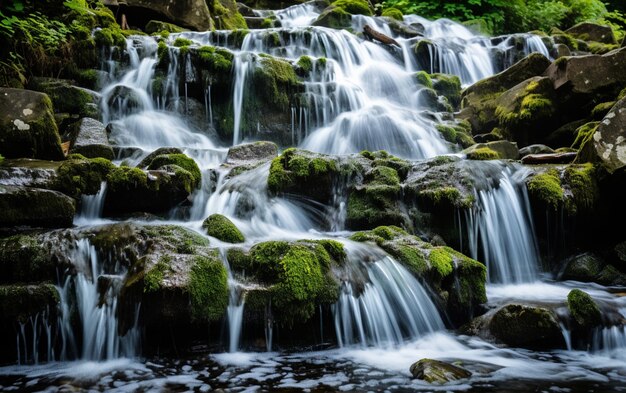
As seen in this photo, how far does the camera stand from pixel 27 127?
263 inches

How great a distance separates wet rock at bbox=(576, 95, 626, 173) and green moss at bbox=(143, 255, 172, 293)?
6.09 metres

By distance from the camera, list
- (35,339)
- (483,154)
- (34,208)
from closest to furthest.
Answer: (35,339) < (34,208) < (483,154)

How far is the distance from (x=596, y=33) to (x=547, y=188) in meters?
14.0

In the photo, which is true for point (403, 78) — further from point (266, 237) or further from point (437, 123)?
point (266, 237)

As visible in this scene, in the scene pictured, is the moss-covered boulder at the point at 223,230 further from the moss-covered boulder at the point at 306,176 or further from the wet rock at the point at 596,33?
the wet rock at the point at 596,33

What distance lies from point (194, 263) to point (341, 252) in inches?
62.3

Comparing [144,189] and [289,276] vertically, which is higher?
[144,189]

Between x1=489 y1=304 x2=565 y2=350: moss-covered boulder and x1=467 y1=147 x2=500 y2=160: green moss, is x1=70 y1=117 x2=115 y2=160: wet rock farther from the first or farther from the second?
x1=489 y1=304 x2=565 y2=350: moss-covered boulder

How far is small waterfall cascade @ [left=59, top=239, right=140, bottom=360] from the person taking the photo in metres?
4.36

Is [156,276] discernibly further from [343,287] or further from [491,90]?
[491,90]

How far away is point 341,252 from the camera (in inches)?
205

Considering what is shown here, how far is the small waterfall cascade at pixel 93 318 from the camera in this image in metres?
4.36

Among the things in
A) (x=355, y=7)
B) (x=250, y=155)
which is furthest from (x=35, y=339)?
(x=355, y=7)

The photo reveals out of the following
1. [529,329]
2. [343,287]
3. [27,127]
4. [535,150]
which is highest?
[27,127]
